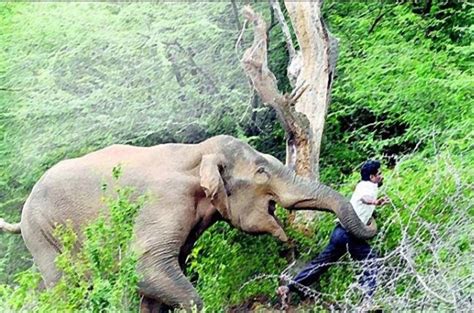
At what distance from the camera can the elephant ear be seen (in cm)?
1005

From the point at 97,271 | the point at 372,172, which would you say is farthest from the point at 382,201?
the point at 97,271

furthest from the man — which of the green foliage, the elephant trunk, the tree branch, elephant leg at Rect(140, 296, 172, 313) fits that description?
the tree branch

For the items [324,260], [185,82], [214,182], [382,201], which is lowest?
[185,82]

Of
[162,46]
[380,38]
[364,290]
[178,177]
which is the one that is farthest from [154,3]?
[364,290]

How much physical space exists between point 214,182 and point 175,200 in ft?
1.27

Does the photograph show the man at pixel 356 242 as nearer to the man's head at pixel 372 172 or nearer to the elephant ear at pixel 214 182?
the man's head at pixel 372 172

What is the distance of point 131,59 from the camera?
16938mm

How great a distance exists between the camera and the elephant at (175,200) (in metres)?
9.98

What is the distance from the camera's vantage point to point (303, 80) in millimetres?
13016

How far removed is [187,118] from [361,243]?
670 cm

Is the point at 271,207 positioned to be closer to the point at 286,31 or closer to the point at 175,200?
the point at 175,200

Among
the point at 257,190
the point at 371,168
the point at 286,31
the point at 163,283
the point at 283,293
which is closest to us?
the point at 163,283

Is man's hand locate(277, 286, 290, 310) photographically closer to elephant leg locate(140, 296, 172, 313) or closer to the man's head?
elephant leg locate(140, 296, 172, 313)

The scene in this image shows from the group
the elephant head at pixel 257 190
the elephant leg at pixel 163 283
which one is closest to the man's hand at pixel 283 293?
the elephant head at pixel 257 190
